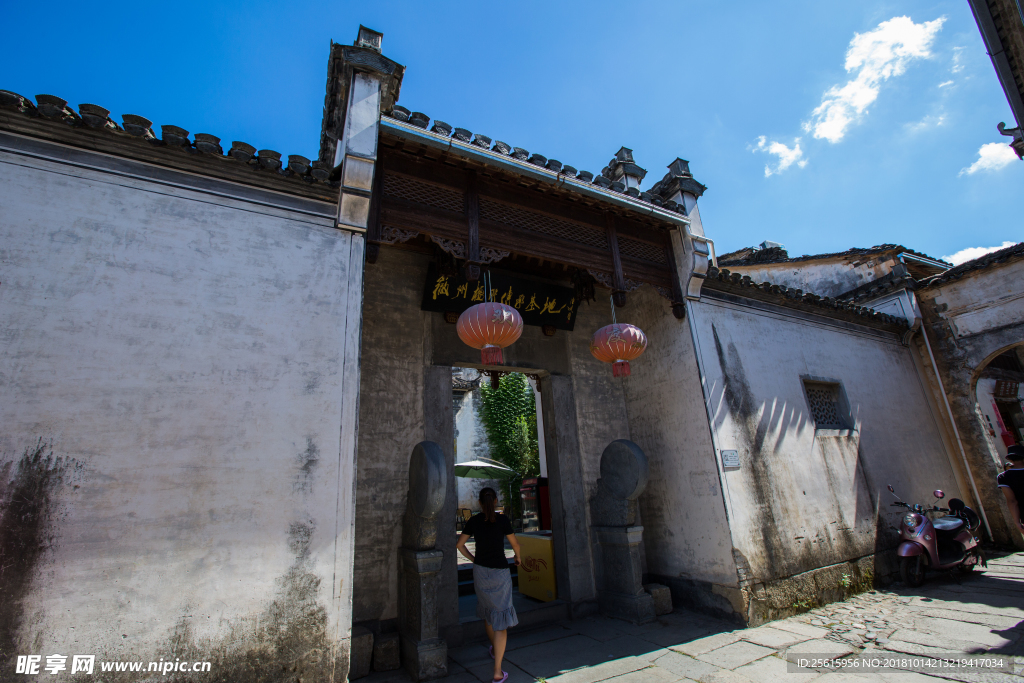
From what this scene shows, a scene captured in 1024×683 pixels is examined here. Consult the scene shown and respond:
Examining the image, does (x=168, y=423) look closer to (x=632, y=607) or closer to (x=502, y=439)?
(x=632, y=607)

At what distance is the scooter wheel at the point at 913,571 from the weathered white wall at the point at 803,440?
371 millimetres

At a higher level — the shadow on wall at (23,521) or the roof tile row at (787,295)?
the roof tile row at (787,295)

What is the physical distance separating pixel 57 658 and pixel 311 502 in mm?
1496

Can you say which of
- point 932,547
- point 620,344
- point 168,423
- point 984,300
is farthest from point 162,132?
point 984,300

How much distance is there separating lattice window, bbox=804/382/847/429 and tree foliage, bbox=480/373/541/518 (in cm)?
1095

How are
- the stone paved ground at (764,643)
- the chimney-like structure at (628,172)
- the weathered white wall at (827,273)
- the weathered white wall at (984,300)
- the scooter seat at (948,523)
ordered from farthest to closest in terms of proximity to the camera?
1. the weathered white wall at (827,273)
2. the weathered white wall at (984,300)
3. the chimney-like structure at (628,172)
4. the scooter seat at (948,523)
5. the stone paved ground at (764,643)

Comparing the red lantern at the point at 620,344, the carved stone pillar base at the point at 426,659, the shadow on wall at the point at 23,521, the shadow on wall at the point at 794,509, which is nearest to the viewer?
the shadow on wall at the point at 23,521

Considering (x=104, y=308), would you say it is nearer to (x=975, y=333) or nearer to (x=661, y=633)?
(x=661, y=633)

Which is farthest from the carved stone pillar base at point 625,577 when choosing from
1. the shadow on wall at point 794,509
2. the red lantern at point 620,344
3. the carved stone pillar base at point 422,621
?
the carved stone pillar base at point 422,621

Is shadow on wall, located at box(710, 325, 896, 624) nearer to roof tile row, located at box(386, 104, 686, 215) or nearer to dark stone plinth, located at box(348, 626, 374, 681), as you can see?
roof tile row, located at box(386, 104, 686, 215)

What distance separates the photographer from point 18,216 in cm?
330

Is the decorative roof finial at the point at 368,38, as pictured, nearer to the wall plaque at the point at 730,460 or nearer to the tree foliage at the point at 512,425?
the wall plaque at the point at 730,460

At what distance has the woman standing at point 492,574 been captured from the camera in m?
3.93

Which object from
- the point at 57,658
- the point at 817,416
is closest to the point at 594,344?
the point at 817,416
